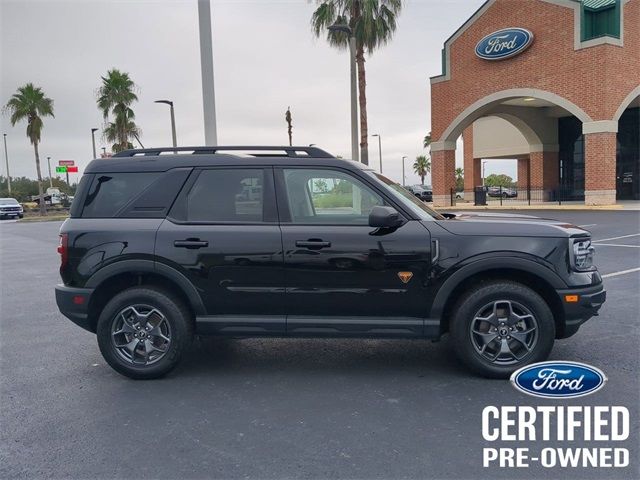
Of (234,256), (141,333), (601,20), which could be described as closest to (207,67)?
(234,256)

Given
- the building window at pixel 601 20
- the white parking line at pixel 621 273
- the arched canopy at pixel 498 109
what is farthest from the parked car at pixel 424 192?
the white parking line at pixel 621 273

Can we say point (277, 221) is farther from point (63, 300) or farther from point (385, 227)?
point (63, 300)

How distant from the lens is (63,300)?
15.4 ft

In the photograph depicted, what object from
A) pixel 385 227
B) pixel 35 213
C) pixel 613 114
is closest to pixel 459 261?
pixel 385 227

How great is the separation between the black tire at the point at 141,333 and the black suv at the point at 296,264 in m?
0.01

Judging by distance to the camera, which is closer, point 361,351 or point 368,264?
point 368,264

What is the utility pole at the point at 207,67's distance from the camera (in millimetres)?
10516

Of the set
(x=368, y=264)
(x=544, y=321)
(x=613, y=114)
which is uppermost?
(x=613, y=114)

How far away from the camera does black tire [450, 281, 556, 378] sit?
4316 millimetres

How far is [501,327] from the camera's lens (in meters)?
4.38

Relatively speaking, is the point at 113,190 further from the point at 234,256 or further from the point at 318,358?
the point at 318,358

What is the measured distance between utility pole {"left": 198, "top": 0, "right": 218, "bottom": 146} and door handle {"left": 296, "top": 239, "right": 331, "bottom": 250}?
7021 millimetres

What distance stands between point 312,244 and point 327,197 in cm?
53

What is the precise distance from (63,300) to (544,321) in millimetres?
4036
